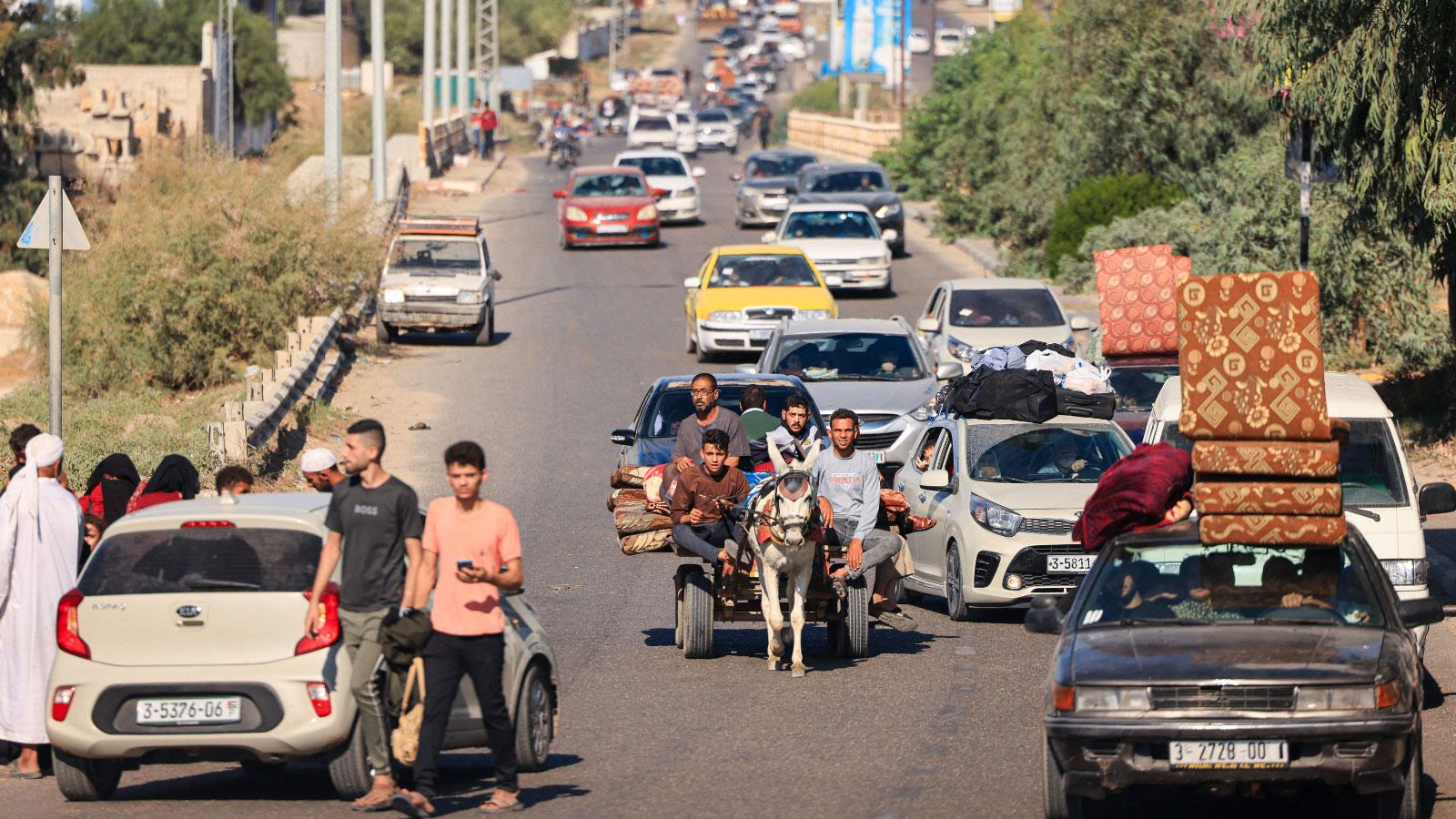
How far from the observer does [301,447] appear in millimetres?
23047

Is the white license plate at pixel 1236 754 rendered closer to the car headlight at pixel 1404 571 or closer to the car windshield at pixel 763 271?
the car headlight at pixel 1404 571

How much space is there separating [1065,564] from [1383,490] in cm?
233

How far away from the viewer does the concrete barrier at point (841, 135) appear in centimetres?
7056

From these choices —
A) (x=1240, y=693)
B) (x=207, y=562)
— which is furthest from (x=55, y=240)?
(x=1240, y=693)

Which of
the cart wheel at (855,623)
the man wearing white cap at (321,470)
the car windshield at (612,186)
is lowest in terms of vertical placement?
the cart wheel at (855,623)

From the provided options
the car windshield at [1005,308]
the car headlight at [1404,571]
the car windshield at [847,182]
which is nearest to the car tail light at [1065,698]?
the car headlight at [1404,571]

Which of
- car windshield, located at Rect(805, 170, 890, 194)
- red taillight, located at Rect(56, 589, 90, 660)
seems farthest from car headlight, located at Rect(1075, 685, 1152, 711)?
car windshield, located at Rect(805, 170, 890, 194)

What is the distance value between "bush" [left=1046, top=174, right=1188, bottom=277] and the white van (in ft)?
74.2

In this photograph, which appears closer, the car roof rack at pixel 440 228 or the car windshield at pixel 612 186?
the car roof rack at pixel 440 228

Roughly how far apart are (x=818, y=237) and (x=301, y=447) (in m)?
15.6

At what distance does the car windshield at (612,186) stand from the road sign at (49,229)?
29.2 meters

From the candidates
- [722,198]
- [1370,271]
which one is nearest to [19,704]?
[1370,271]

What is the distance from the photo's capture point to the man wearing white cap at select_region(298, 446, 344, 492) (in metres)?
10.7

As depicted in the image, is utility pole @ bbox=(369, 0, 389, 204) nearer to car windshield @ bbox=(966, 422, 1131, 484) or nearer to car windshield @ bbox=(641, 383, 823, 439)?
car windshield @ bbox=(641, 383, 823, 439)
